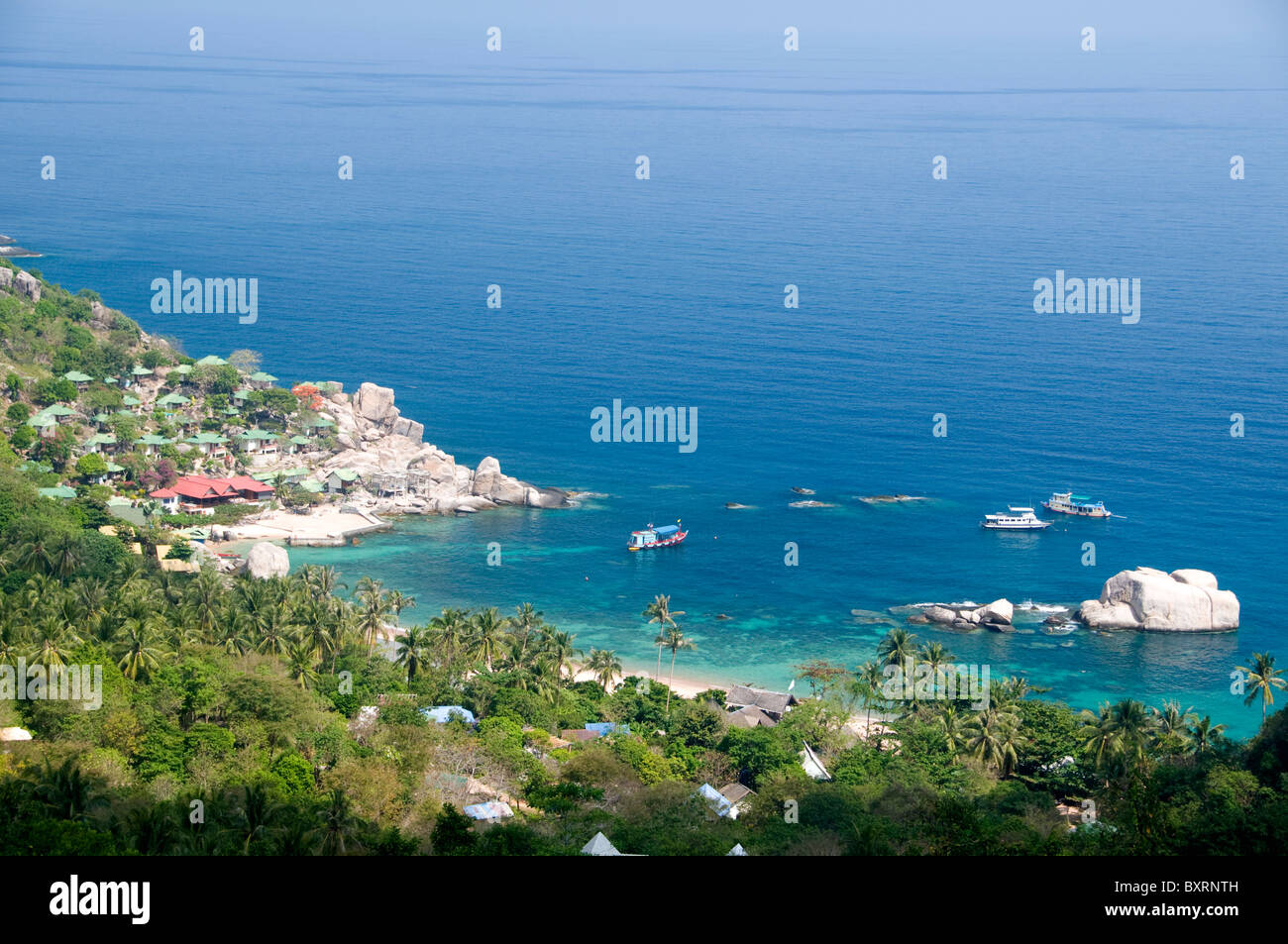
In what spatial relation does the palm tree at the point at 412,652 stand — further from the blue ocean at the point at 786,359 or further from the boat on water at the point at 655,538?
the boat on water at the point at 655,538

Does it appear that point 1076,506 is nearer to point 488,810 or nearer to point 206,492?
point 488,810

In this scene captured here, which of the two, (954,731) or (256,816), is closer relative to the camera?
(256,816)

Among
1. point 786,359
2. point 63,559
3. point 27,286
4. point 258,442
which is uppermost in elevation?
point 27,286

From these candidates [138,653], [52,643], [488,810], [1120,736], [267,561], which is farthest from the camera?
[267,561]

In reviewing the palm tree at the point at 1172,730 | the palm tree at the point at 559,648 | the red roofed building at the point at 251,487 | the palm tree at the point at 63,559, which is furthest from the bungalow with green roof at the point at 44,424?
the palm tree at the point at 1172,730

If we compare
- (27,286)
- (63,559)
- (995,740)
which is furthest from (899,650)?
(27,286)
